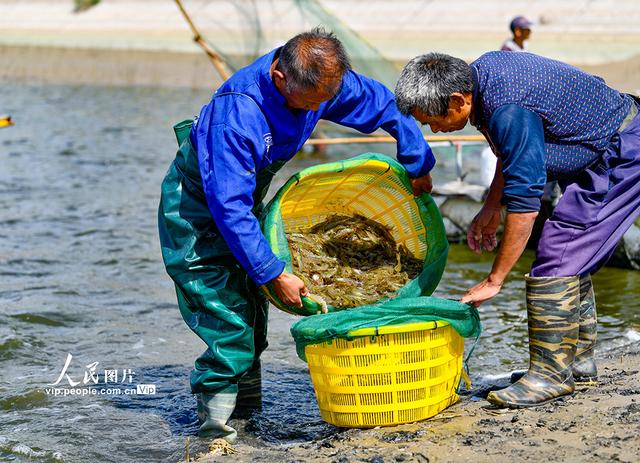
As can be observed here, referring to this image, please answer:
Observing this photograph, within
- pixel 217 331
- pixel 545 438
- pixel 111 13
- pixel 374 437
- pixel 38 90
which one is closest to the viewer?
pixel 545 438

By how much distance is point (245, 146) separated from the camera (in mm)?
3912

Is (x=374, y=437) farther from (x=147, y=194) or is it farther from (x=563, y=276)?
(x=147, y=194)

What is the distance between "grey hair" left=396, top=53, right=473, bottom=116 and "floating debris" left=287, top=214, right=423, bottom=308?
93cm

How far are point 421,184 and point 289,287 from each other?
900 millimetres

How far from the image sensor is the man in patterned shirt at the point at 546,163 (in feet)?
Answer: 12.5

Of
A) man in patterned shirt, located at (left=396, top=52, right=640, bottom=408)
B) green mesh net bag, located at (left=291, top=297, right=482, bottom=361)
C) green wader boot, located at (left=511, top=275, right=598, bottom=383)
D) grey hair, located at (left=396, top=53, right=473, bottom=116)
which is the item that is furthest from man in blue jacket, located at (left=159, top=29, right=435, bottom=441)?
green wader boot, located at (left=511, top=275, right=598, bottom=383)

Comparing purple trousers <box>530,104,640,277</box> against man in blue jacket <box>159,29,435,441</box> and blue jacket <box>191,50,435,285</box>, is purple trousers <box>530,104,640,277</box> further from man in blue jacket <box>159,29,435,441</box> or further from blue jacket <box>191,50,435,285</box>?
blue jacket <box>191,50,435,285</box>

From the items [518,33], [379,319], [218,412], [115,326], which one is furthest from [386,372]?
[518,33]

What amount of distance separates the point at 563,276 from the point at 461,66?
989mm

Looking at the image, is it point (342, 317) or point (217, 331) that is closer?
point (342, 317)

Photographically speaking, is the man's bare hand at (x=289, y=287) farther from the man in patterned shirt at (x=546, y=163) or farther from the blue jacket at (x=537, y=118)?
the blue jacket at (x=537, y=118)

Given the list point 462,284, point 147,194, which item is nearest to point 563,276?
point 462,284

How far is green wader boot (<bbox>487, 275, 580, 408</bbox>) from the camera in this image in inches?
162

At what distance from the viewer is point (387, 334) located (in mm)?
3863
